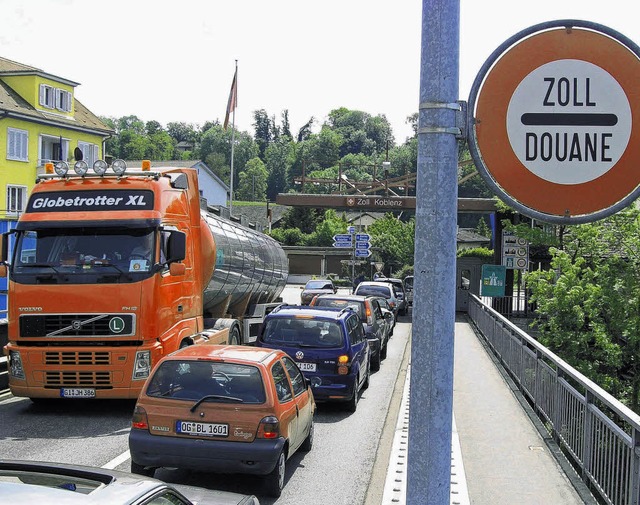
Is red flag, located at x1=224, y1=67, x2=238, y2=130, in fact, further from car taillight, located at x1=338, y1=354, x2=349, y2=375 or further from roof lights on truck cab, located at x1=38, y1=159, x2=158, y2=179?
car taillight, located at x1=338, y1=354, x2=349, y2=375

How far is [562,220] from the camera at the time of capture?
282cm

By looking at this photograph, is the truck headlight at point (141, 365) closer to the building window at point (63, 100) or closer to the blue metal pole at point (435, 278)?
the blue metal pole at point (435, 278)

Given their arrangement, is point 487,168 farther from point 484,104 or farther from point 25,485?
point 25,485

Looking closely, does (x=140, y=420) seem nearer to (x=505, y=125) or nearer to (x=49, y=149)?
(x=505, y=125)

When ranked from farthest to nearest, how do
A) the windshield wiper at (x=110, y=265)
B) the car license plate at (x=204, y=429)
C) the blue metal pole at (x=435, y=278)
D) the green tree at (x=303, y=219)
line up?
the green tree at (x=303, y=219) → the windshield wiper at (x=110, y=265) → the car license plate at (x=204, y=429) → the blue metal pole at (x=435, y=278)

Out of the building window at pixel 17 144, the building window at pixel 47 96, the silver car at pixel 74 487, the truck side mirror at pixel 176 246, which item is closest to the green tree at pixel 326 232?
the building window at pixel 47 96

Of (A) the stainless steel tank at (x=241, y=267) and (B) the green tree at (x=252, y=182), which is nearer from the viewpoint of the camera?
(A) the stainless steel tank at (x=241, y=267)

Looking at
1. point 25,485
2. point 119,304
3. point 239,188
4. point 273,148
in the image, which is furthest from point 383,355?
point 273,148

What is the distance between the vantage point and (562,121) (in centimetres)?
274

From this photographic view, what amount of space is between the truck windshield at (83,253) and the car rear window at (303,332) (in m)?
2.73

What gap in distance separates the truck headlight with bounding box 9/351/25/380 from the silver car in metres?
9.06

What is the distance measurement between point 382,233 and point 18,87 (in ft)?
131

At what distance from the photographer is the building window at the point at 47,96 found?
47625mm

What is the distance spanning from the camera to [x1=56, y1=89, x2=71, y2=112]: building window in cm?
4921
